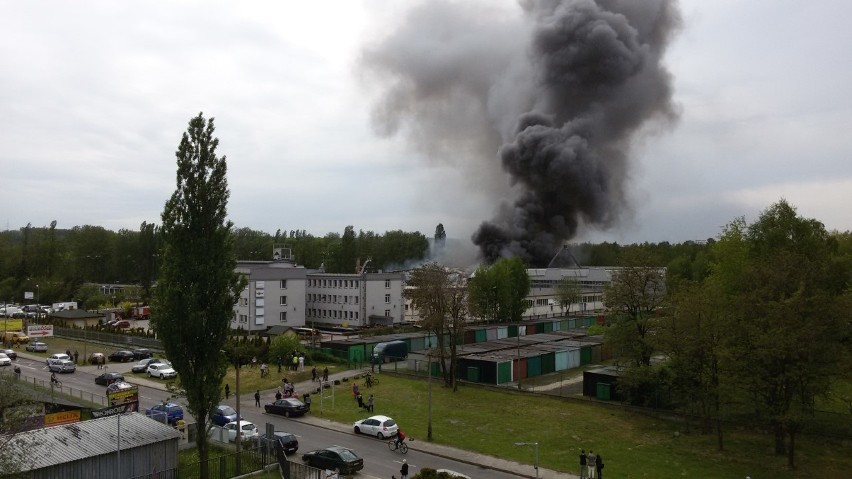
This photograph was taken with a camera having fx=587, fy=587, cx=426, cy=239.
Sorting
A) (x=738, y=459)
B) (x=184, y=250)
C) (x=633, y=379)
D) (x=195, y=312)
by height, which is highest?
(x=184, y=250)

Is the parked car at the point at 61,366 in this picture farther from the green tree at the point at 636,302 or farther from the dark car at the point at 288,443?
the green tree at the point at 636,302

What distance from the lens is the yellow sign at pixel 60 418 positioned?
72.9ft

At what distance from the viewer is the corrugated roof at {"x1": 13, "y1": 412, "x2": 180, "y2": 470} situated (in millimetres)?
18031

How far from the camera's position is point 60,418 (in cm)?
2278

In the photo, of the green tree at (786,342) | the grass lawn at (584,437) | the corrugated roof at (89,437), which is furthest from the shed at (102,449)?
the green tree at (786,342)

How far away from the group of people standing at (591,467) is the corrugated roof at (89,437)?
593 inches

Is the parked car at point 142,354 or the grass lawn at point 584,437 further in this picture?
the parked car at point 142,354

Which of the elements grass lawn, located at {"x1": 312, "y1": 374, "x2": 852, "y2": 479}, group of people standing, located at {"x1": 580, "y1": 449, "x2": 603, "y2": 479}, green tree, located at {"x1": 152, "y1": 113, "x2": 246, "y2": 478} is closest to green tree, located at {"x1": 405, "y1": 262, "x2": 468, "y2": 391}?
grass lawn, located at {"x1": 312, "y1": 374, "x2": 852, "y2": 479}

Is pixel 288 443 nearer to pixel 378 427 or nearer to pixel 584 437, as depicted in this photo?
pixel 378 427

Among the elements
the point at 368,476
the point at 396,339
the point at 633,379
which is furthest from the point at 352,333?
the point at 368,476

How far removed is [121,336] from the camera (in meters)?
56.3

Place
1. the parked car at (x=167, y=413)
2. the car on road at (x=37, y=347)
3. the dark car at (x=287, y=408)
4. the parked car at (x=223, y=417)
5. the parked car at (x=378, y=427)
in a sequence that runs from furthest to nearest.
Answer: the car on road at (x=37, y=347), the dark car at (x=287, y=408), the parked car at (x=223, y=417), the parked car at (x=167, y=413), the parked car at (x=378, y=427)

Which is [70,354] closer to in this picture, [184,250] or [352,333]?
[352,333]

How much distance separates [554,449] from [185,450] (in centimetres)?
1566
